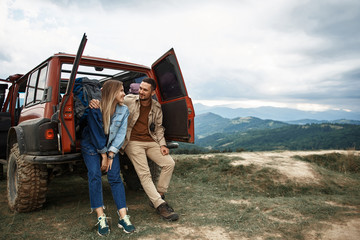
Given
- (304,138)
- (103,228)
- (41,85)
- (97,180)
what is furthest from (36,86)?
(304,138)

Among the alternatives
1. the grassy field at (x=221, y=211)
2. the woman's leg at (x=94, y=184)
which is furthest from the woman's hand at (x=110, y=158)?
the grassy field at (x=221, y=211)

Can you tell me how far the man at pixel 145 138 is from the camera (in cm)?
348

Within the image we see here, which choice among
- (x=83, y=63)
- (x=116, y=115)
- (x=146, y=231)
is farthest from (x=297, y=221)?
(x=83, y=63)

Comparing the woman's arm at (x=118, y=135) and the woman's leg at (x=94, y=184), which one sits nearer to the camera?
the woman's leg at (x=94, y=184)

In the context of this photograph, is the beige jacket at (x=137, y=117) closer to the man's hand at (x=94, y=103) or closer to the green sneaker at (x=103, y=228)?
the man's hand at (x=94, y=103)

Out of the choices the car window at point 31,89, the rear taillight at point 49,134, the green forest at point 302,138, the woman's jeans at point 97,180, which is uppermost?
the car window at point 31,89

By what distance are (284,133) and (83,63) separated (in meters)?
163

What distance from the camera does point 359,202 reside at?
12.8ft

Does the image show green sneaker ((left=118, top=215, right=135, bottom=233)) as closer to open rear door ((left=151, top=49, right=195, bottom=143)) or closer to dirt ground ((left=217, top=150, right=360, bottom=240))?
dirt ground ((left=217, top=150, right=360, bottom=240))

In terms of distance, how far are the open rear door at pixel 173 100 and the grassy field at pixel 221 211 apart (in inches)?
45.8

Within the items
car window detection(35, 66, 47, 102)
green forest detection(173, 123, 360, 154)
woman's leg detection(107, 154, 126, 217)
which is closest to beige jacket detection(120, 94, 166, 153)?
woman's leg detection(107, 154, 126, 217)

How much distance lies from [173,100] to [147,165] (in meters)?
1.19

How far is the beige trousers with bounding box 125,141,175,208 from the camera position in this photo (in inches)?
131

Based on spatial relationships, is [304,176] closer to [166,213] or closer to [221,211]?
[221,211]
